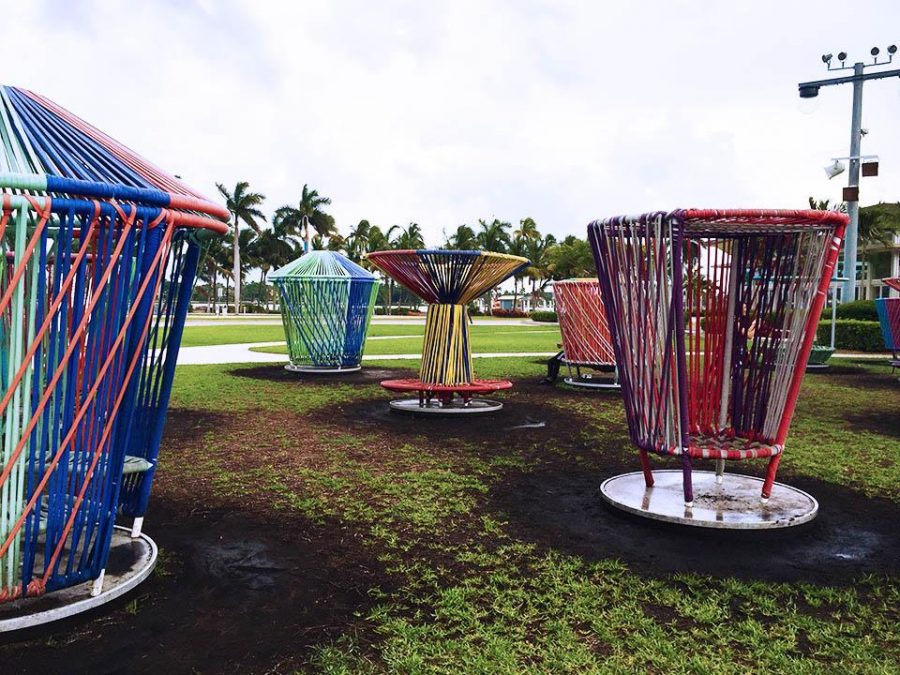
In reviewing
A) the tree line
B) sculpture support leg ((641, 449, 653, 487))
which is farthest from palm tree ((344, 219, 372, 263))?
sculpture support leg ((641, 449, 653, 487))

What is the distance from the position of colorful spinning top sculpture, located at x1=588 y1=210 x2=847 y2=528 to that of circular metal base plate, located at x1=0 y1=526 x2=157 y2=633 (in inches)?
115

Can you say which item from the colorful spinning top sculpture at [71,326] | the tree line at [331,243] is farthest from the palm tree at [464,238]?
the colorful spinning top sculpture at [71,326]

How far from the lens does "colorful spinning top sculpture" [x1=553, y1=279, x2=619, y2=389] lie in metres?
11.0

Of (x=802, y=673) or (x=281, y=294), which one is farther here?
(x=281, y=294)

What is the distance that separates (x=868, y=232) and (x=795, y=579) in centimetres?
3857

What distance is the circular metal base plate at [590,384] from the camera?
35.3ft

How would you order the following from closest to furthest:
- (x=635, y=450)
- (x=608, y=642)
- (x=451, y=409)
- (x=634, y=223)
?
(x=608, y=642) < (x=634, y=223) < (x=635, y=450) < (x=451, y=409)

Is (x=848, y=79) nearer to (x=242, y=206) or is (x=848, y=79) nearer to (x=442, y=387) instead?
(x=442, y=387)

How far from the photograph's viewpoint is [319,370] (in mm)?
12797

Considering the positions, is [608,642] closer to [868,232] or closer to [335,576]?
[335,576]

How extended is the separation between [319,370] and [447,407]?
186 inches

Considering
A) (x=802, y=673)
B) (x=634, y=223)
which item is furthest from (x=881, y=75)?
(x=802, y=673)

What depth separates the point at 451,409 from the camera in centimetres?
844

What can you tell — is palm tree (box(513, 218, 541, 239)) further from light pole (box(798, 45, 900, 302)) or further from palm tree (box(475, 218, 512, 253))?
light pole (box(798, 45, 900, 302))
